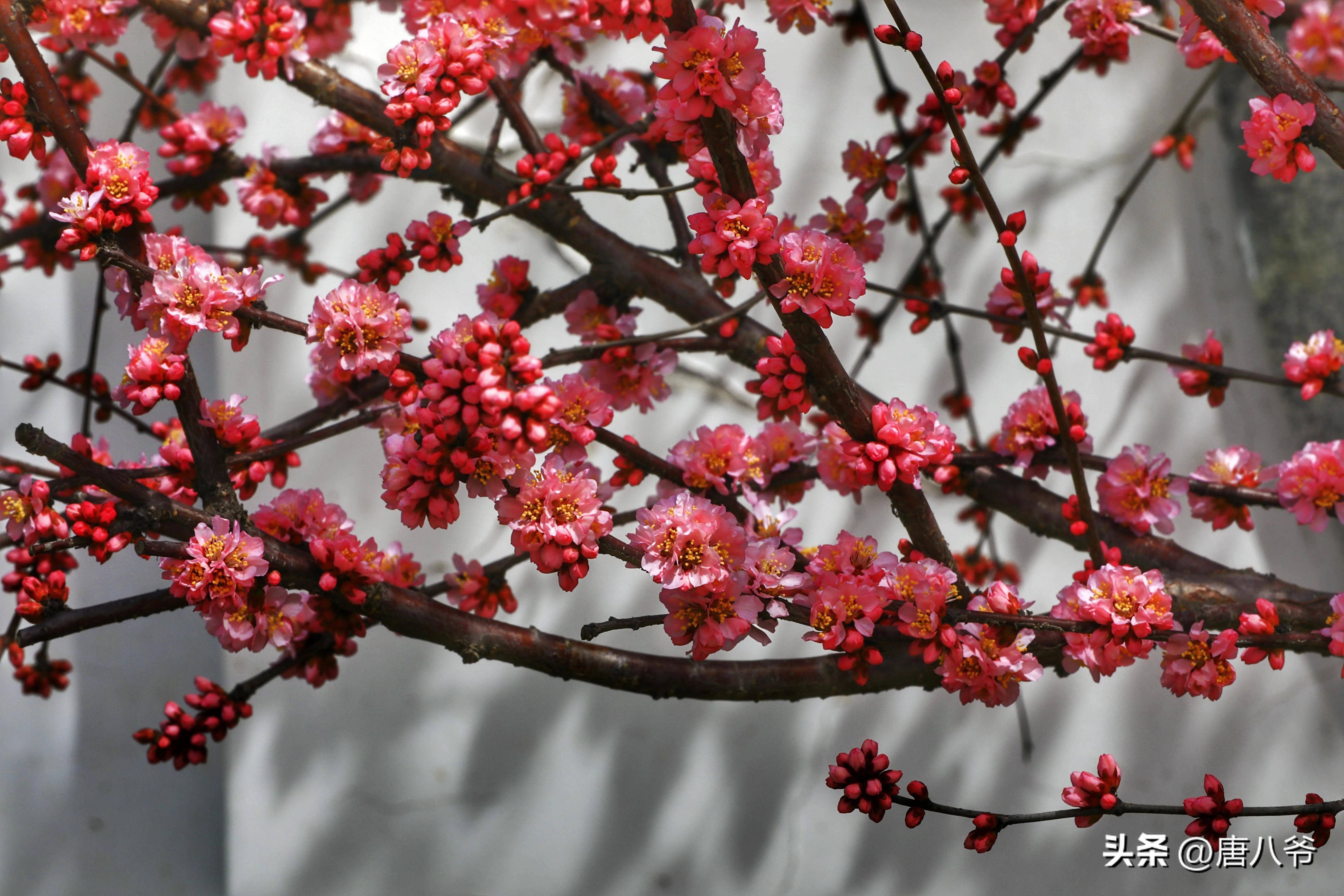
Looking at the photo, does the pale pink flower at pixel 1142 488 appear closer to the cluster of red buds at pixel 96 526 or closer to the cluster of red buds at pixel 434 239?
the cluster of red buds at pixel 434 239

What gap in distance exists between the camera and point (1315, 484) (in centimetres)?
71

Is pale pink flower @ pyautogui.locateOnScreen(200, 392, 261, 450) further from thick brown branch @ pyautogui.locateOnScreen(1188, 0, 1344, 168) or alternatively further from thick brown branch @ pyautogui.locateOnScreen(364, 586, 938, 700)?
thick brown branch @ pyautogui.locateOnScreen(1188, 0, 1344, 168)

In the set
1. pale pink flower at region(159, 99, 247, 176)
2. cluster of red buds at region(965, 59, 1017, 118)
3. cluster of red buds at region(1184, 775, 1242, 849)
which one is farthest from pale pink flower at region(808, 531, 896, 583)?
pale pink flower at region(159, 99, 247, 176)

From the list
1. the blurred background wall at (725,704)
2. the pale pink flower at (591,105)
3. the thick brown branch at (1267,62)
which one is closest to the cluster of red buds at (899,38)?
the thick brown branch at (1267,62)

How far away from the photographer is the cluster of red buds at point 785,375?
0.62 meters

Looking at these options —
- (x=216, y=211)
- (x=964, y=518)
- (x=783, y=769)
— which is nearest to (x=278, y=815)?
(x=783, y=769)

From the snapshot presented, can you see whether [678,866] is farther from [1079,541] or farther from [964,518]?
[1079,541]

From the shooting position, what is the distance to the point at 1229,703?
1.14 metres

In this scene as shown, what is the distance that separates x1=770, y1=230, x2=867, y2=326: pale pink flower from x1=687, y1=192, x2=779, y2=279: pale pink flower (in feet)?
0.06

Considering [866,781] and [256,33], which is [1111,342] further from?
[256,33]

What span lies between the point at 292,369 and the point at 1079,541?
85cm

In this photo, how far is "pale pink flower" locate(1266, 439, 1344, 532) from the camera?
2.33 feet

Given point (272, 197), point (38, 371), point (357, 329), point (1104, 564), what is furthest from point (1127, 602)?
point (38, 371)

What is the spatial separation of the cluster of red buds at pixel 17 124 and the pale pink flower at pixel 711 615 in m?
0.47
